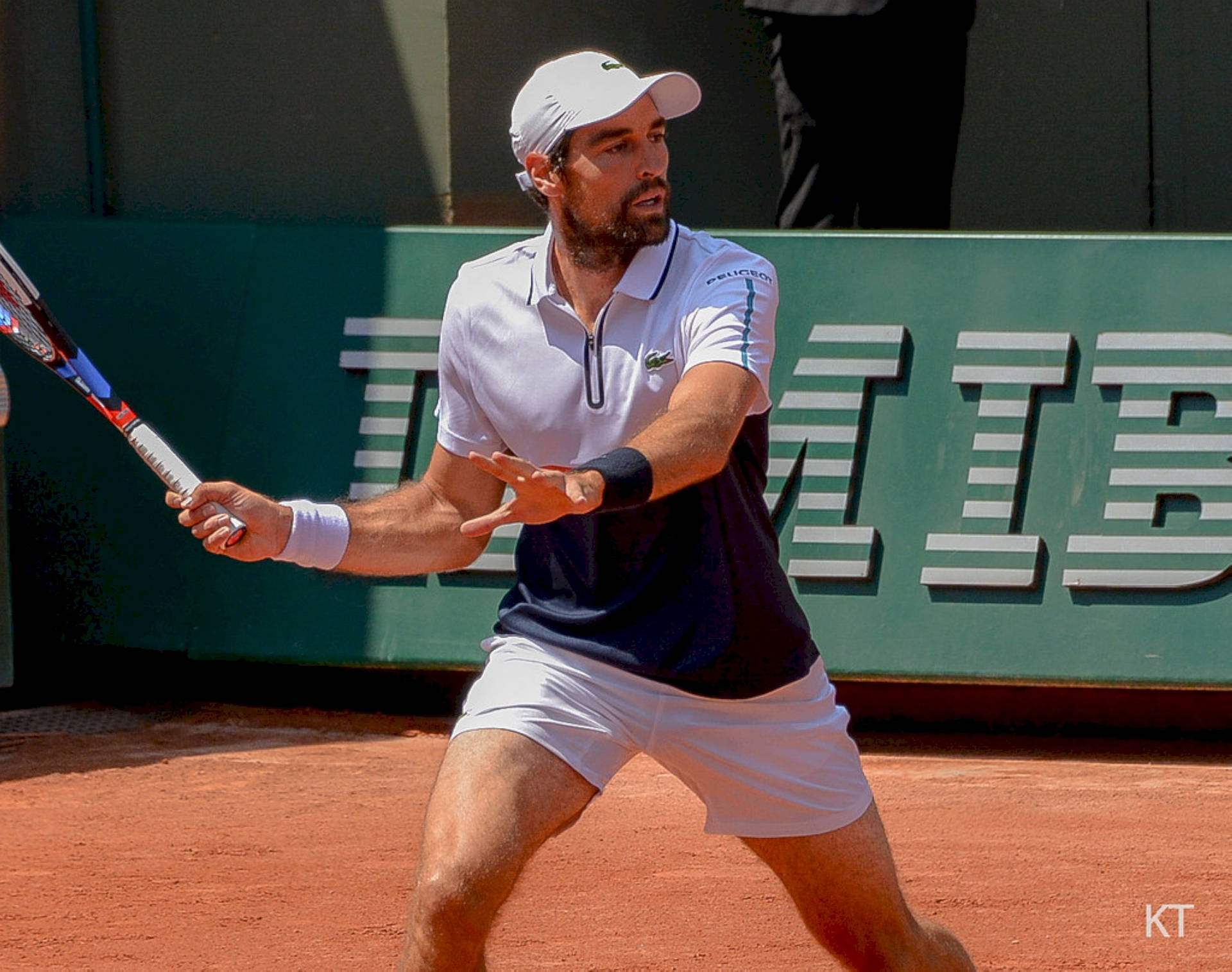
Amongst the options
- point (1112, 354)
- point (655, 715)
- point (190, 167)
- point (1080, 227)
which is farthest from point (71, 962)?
point (1080, 227)

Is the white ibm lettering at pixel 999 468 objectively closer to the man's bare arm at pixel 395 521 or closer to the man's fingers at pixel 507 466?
the man's bare arm at pixel 395 521

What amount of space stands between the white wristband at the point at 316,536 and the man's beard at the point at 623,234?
77 cm

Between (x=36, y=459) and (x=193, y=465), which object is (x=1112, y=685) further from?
(x=36, y=459)

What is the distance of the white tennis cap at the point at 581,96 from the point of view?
3.83m

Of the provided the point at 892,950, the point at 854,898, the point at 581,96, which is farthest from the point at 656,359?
the point at 892,950

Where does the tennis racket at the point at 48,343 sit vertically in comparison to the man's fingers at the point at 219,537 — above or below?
above

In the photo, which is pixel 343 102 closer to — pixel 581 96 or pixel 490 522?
pixel 581 96

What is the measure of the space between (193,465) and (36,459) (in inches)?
31.7

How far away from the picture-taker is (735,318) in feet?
12.1

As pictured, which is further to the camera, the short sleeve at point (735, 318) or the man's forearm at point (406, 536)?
the man's forearm at point (406, 536)

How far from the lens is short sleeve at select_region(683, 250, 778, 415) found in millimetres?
3627

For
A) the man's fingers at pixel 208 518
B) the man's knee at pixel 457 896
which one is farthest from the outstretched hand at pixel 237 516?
the man's knee at pixel 457 896

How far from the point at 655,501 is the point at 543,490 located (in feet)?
1.82

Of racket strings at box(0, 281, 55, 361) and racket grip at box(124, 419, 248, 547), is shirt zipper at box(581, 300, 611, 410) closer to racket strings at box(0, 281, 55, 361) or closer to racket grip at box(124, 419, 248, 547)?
racket grip at box(124, 419, 248, 547)
